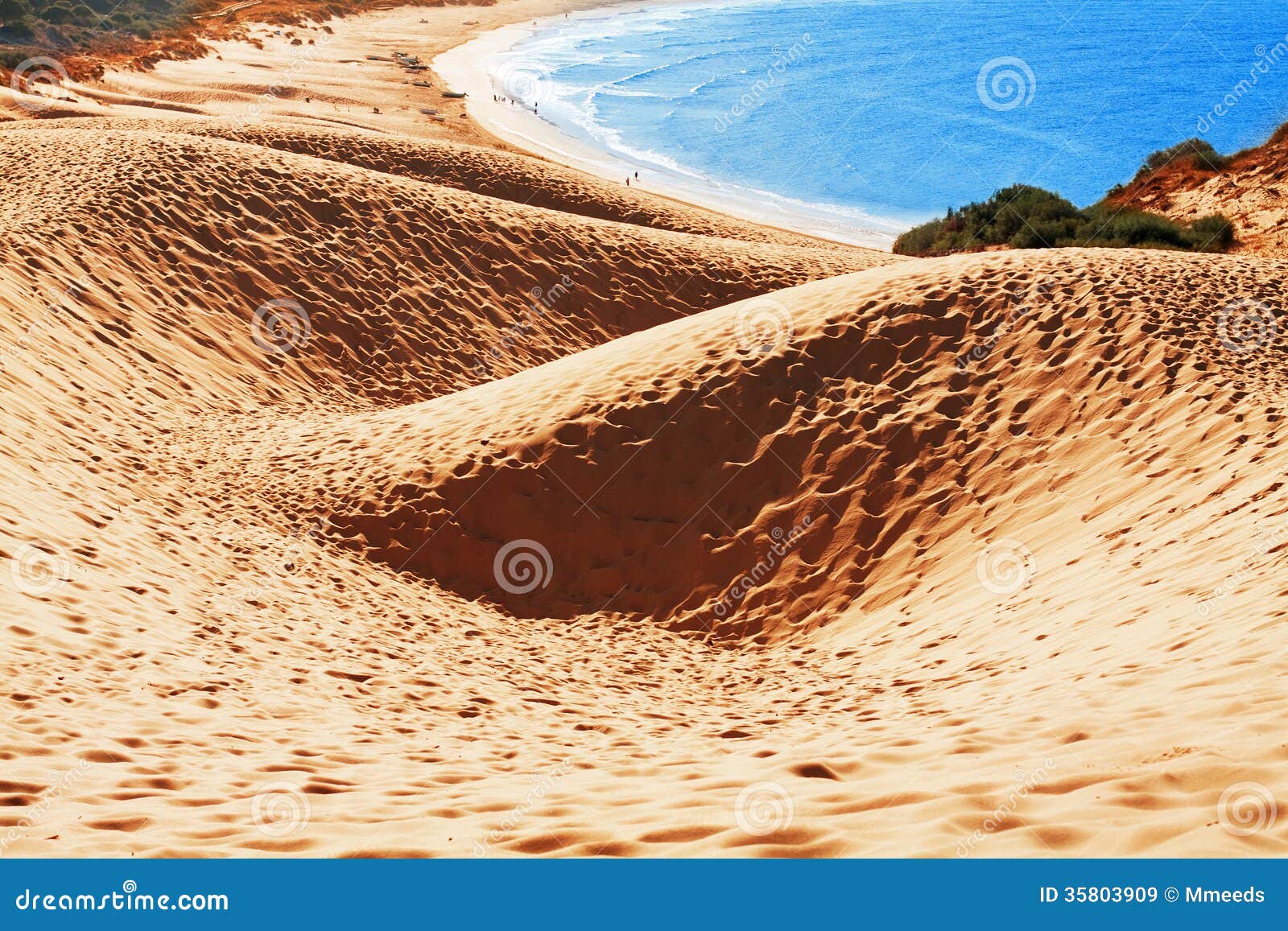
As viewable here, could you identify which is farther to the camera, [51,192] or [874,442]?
[51,192]

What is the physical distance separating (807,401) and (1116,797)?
23.8 feet

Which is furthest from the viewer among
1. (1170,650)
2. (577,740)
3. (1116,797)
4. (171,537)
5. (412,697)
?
(171,537)

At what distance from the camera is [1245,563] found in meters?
6.46

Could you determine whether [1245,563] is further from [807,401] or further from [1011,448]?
[807,401]

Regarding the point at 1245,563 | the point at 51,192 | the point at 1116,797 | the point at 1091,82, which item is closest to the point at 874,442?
the point at 1245,563
